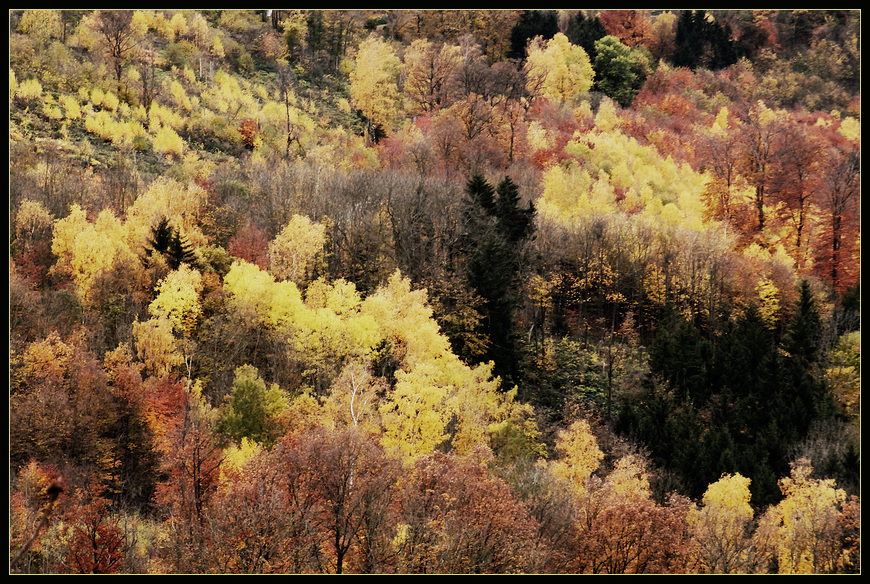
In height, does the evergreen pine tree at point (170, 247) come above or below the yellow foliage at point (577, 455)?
above

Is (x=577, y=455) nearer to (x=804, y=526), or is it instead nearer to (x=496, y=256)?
(x=804, y=526)

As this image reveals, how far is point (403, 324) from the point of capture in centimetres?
4972

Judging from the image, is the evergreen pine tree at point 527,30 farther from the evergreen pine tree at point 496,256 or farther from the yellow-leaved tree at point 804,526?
the yellow-leaved tree at point 804,526

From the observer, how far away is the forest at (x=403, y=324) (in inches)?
1307

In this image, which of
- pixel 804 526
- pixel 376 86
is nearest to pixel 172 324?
pixel 804 526

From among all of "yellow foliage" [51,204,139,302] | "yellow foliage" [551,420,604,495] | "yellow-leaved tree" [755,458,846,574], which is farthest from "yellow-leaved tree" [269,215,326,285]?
"yellow-leaved tree" [755,458,846,574]

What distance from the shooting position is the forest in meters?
33.2

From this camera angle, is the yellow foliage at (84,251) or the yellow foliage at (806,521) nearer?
the yellow foliage at (806,521)

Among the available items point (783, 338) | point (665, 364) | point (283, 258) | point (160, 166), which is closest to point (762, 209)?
point (783, 338)

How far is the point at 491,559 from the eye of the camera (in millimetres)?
29625

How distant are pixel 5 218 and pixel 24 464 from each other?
2034 cm

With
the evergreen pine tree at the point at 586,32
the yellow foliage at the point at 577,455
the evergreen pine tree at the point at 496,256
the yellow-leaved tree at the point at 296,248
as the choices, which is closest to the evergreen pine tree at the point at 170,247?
the yellow-leaved tree at the point at 296,248

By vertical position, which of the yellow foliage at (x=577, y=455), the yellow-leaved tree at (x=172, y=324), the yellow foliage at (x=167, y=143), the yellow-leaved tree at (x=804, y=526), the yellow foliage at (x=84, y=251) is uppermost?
the yellow foliage at (x=167, y=143)

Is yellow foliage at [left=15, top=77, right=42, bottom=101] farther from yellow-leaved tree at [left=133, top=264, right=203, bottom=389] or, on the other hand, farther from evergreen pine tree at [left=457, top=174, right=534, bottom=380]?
evergreen pine tree at [left=457, top=174, right=534, bottom=380]
